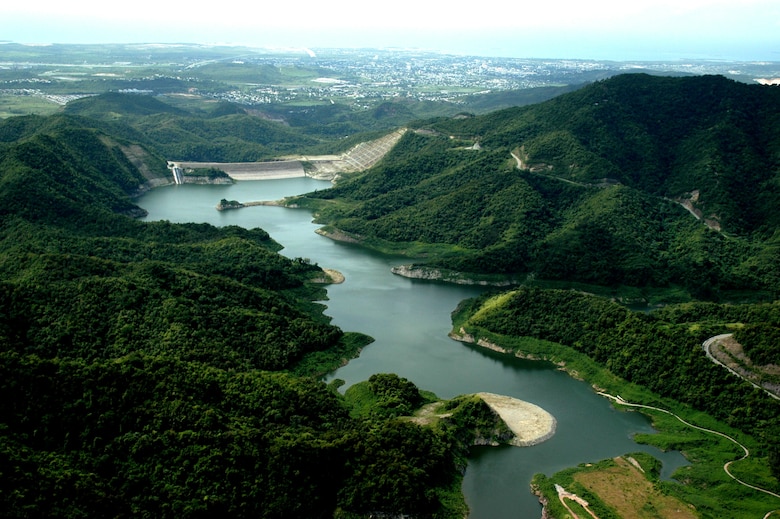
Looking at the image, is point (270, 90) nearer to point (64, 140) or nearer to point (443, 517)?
point (64, 140)

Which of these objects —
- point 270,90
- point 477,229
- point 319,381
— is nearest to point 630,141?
point 477,229

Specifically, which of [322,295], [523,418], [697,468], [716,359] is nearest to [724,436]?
[697,468]

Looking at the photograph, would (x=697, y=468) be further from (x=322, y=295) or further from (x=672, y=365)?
(x=322, y=295)

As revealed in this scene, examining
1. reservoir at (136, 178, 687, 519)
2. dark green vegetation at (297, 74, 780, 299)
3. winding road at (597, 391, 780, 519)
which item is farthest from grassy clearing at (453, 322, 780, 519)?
dark green vegetation at (297, 74, 780, 299)

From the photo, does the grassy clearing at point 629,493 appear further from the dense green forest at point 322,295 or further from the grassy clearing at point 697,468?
the dense green forest at point 322,295

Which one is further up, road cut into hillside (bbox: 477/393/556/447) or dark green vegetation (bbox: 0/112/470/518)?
dark green vegetation (bbox: 0/112/470/518)

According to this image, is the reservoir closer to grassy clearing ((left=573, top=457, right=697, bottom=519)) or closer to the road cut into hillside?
the road cut into hillside
